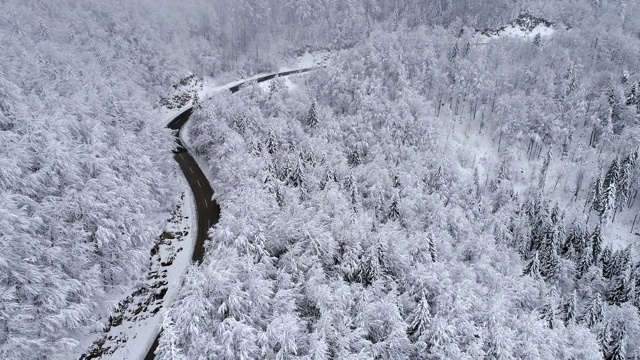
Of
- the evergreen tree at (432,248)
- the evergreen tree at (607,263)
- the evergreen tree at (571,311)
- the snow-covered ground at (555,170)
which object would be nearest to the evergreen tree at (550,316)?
the evergreen tree at (571,311)

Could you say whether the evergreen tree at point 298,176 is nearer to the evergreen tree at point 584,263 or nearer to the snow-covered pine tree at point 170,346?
the snow-covered pine tree at point 170,346

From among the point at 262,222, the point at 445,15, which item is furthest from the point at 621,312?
the point at 445,15

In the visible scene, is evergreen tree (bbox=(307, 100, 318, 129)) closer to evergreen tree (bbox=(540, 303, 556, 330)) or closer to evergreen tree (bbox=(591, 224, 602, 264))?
evergreen tree (bbox=(540, 303, 556, 330))

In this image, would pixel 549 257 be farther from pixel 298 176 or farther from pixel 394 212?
pixel 298 176

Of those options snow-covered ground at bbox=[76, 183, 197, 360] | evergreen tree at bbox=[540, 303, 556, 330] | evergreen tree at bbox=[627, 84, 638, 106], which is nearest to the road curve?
snow-covered ground at bbox=[76, 183, 197, 360]

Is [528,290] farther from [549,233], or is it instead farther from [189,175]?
[189,175]

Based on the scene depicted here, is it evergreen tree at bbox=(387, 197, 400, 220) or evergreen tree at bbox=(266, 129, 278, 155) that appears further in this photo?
evergreen tree at bbox=(266, 129, 278, 155)

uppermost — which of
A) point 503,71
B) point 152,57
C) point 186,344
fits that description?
point 152,57
